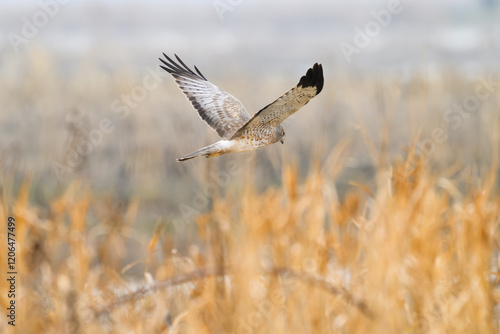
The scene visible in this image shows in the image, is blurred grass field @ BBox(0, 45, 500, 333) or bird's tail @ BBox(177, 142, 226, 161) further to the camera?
blurred grass field @ BBox(0, 45, 500, 333)

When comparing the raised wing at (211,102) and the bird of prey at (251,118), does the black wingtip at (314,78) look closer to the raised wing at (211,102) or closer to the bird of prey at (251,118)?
the bird of prey at (251,118)

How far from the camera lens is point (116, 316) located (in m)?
2.30

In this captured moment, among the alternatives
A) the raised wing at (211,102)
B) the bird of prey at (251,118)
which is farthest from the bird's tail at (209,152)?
the raised wing at (211,102)

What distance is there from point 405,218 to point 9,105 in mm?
7429

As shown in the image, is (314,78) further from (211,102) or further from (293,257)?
(293,257)

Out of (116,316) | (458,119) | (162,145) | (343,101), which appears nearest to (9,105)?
(162,145)

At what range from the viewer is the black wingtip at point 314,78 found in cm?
134

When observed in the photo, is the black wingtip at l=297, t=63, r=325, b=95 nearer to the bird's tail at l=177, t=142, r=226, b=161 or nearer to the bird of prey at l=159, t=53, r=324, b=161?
the bird of prey at l=159, t=53, r=324, b=161

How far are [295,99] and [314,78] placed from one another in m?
0.05

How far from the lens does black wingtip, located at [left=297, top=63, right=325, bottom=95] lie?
1342 mm

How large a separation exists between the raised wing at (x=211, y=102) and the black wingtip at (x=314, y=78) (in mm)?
195

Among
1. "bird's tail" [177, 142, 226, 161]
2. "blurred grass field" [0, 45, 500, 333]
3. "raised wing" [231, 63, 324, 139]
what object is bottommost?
"blurred grass field" [0, 45, 500, 333]

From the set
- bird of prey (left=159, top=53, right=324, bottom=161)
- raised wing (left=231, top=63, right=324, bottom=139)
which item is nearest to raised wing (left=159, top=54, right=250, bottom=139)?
bird of prey (left=159, top=53, right=324, bottom=161)

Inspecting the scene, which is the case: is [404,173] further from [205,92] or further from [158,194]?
[158,194]
